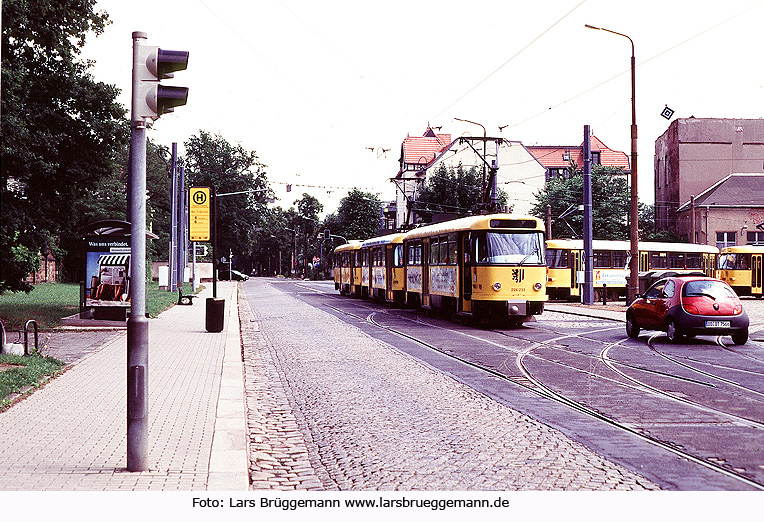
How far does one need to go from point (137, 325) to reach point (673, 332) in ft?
45.8

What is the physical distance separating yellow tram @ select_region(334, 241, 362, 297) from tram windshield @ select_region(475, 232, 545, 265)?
73.1ft

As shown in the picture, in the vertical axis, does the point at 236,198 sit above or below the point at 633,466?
above

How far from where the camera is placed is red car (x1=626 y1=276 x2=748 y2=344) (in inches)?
673

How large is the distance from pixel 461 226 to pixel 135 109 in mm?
17465

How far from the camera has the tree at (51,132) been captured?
18578 mm

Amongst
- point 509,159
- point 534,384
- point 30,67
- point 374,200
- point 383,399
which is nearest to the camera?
point 383,399

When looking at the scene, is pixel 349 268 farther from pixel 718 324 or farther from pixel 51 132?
pixel 718 324

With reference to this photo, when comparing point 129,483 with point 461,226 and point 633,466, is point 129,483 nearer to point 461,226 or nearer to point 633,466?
point 633,466

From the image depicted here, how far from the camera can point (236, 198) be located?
83.1m

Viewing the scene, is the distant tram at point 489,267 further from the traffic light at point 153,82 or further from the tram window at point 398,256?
the traffic light at point 153,82

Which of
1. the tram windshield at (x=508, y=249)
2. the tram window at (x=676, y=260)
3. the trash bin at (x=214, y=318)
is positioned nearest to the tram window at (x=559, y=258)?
the tram window at (x=676, y=260)

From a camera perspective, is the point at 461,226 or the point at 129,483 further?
the point at 461,226

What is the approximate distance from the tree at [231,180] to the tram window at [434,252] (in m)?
55.8
